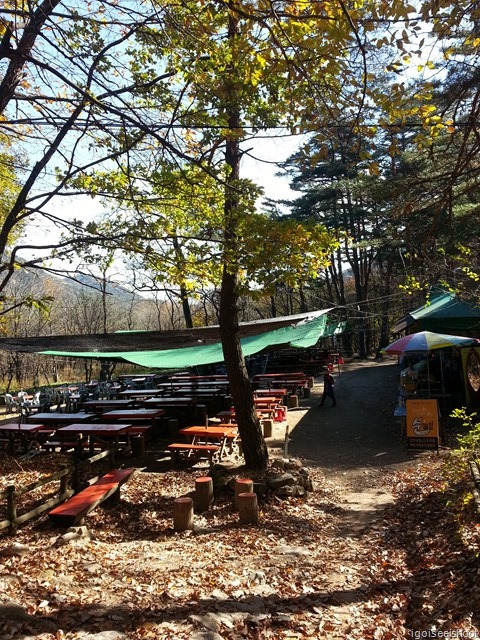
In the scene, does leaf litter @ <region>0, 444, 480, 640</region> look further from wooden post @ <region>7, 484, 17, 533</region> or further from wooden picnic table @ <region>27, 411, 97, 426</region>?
wooden picnic table @ <region>27, 411, 97, 426</region>

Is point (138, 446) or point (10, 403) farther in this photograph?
point (10, 403)

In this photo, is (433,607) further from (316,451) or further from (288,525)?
(316,451)

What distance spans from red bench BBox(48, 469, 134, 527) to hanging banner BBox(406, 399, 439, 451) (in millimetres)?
4731

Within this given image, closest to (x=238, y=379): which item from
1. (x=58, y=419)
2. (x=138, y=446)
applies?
(x=138, y=446)

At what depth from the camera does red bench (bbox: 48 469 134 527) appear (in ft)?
15.3

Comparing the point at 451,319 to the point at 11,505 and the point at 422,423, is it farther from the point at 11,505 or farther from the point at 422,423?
the point at 11,505

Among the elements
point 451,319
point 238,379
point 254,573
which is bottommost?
point 254,573

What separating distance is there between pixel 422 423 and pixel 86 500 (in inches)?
217

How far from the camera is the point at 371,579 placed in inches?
151

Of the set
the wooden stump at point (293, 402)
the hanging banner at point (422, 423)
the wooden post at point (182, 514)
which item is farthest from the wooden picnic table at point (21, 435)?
the wooden stump at point (293, 402)

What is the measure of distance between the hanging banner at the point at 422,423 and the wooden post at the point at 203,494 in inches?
154

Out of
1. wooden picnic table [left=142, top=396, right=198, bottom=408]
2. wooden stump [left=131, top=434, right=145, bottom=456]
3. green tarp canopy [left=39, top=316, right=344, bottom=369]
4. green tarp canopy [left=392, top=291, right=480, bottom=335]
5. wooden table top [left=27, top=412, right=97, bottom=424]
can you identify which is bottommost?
wooden stump [left=131, top=434, right=145, bottom=456]

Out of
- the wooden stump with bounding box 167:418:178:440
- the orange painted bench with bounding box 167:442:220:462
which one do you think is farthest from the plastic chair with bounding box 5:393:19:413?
the orange painted bench with bounding box 167:442:220:462

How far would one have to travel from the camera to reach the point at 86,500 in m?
4.91
